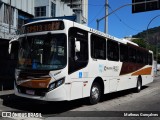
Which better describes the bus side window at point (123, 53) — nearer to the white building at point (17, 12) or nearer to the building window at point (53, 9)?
the white building at point (17, 12)

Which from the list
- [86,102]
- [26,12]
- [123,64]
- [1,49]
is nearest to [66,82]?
A: [86,102]

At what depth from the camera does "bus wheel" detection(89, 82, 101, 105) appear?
11.5 metres

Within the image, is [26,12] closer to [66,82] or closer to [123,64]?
[123,64]

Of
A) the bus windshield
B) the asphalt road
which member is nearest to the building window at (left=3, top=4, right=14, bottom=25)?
the asphalt road

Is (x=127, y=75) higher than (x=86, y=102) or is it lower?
higher

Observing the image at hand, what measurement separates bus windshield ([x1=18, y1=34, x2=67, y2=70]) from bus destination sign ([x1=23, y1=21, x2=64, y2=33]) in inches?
10.0

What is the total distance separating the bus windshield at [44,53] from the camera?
→ 9.52 m

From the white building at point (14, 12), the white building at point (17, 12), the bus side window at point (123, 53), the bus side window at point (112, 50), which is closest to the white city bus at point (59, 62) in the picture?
the bus side window at point (112, 50)

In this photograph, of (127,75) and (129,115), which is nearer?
(129,115)

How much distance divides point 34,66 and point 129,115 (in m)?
3.62

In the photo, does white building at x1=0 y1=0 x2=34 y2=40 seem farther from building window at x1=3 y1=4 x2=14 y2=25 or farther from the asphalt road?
the asphalt road

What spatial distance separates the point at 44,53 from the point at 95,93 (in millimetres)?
3222

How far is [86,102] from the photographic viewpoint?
12.1m

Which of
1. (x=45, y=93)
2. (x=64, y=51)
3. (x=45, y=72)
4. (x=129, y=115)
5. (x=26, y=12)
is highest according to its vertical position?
(x=26, y=12)
